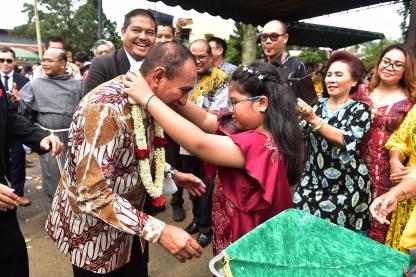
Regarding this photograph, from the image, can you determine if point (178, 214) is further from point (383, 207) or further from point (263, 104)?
point (383, 207)

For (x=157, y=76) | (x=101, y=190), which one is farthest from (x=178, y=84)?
(x=101, y=190)

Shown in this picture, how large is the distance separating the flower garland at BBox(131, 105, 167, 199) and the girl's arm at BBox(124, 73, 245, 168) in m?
0.09

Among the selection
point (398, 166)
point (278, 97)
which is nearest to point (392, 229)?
point (398, 166)

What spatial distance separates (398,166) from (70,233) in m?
A: 2.24

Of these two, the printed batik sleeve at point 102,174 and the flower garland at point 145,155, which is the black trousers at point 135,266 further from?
the printed batik sleeve at point 102,174

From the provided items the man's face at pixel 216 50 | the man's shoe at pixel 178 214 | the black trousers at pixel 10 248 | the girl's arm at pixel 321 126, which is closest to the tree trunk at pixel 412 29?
the girl's arm at pixel 321 126

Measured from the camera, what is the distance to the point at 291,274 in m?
1.12

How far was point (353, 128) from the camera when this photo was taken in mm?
2500

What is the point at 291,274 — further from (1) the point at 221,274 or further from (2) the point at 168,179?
(2) the point at 168,179

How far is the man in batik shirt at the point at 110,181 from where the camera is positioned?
1410mm

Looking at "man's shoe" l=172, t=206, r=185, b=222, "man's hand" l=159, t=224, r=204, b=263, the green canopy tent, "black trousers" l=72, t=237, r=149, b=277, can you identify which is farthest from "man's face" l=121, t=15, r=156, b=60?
the green canopy tent

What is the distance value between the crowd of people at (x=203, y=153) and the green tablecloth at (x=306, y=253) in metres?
0.35

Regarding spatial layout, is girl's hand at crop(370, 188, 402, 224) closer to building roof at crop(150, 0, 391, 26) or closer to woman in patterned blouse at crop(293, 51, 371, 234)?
woman in patterned blouse at crop(293, 51, 371, 234)

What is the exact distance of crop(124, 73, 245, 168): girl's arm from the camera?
1.51 m
